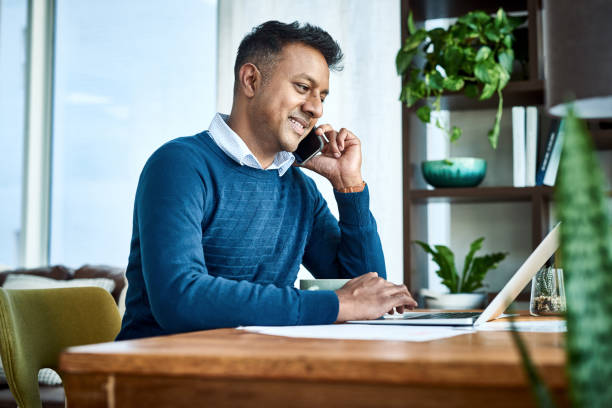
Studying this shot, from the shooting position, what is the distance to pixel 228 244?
4.61 ft

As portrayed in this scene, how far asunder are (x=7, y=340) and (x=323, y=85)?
2.97 feet

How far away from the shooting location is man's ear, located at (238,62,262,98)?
5.29 feet

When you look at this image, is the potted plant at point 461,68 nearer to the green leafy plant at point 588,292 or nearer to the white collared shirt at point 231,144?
the white collared shirt at point 231,144

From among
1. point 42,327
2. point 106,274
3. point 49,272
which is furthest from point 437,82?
point 49,272

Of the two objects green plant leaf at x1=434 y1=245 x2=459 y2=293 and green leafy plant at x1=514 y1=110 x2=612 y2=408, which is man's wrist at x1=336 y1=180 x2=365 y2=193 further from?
green leafy plant at x1=514 y1=110 x2=612 y2=408

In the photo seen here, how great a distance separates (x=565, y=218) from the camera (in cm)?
34

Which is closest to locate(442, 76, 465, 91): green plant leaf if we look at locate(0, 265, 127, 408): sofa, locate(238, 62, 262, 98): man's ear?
locate(238, 62, 262, 98): man's ear

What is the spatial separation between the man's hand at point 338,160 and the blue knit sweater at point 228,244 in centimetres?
5

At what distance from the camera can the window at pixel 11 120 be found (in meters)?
3.93

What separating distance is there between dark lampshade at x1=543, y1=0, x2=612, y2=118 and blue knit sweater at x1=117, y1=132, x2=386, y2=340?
48 centimetres

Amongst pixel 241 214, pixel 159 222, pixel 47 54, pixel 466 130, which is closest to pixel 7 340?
pixel 159 222

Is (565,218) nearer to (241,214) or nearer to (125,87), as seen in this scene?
(241,214)

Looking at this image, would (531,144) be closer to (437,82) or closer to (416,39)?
(437,82)

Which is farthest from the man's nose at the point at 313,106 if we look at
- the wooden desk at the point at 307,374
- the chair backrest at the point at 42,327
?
the wooden desk at the point at 307,374
